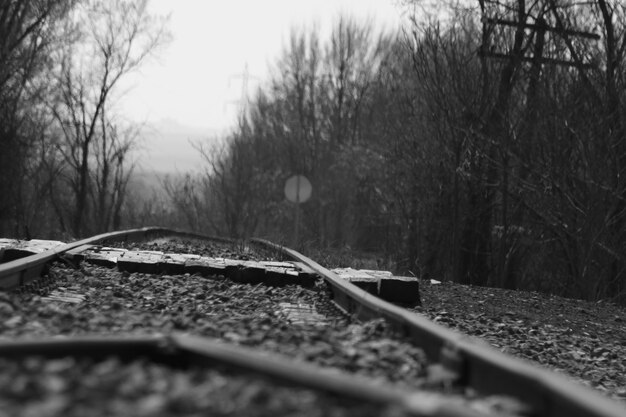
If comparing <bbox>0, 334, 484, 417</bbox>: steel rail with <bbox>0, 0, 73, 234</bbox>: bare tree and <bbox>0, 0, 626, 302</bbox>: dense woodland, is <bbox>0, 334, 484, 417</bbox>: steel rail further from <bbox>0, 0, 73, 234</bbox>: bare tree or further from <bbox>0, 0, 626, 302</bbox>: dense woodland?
<bbox>0, 0, 73, 234</bbox>: bare tree

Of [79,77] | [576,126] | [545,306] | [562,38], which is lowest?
[545,306]

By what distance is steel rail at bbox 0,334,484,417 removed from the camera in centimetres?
208

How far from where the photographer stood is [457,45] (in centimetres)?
1579

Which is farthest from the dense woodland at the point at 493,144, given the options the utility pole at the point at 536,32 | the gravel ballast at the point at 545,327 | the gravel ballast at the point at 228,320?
the gravel ballast at the point at 228,320

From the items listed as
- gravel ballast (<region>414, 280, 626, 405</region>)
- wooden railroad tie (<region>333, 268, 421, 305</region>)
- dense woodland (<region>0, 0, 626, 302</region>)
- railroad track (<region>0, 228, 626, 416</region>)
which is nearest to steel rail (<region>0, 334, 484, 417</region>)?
railroad track (<region>0, 228, 626, 416</region>)

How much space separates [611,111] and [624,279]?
338cm

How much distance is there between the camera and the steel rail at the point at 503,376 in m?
2.16

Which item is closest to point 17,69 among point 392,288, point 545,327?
point 392,288

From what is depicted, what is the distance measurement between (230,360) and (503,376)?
961 mm

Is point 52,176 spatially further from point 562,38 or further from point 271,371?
point 271,371

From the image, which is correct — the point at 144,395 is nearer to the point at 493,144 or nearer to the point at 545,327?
the point at 545,327

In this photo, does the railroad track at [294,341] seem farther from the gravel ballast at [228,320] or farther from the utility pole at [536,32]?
the utility pole at [536,32]

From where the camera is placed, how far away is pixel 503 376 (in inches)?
102

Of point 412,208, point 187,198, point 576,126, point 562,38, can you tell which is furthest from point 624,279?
point 187,198
